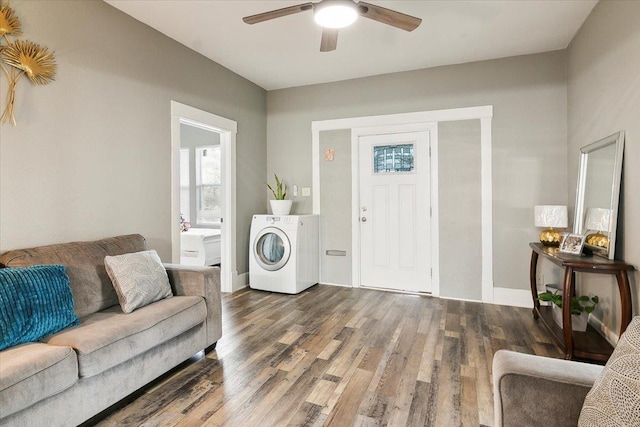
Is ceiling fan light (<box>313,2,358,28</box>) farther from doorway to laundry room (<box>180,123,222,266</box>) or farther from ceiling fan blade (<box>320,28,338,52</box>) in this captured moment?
doorway to laundry room (<box>180,123,222,266</box>)

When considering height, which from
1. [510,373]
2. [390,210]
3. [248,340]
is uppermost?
[390,210]

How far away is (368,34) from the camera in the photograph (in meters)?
3.19

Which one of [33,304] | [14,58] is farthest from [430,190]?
[14,58]

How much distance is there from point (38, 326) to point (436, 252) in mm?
3556

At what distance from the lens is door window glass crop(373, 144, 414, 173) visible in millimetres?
4074

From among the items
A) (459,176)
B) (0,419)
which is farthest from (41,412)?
(459,176)

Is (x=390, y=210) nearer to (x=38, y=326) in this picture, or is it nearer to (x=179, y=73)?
(x=179, y=73)

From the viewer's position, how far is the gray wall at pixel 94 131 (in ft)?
7.15

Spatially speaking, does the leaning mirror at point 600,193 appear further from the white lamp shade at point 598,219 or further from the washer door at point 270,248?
the washer door at point 270,248

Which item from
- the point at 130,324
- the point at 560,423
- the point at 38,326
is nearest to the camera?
the point at 560,423

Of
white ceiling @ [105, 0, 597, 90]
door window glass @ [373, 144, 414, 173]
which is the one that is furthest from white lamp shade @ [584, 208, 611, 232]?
door window glass @ [373, 144, 414, 173]

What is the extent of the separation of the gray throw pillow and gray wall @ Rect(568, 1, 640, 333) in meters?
1.72

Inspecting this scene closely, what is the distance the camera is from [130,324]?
1.86 meters

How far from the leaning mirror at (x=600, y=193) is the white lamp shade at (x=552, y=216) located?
121 millimetres
